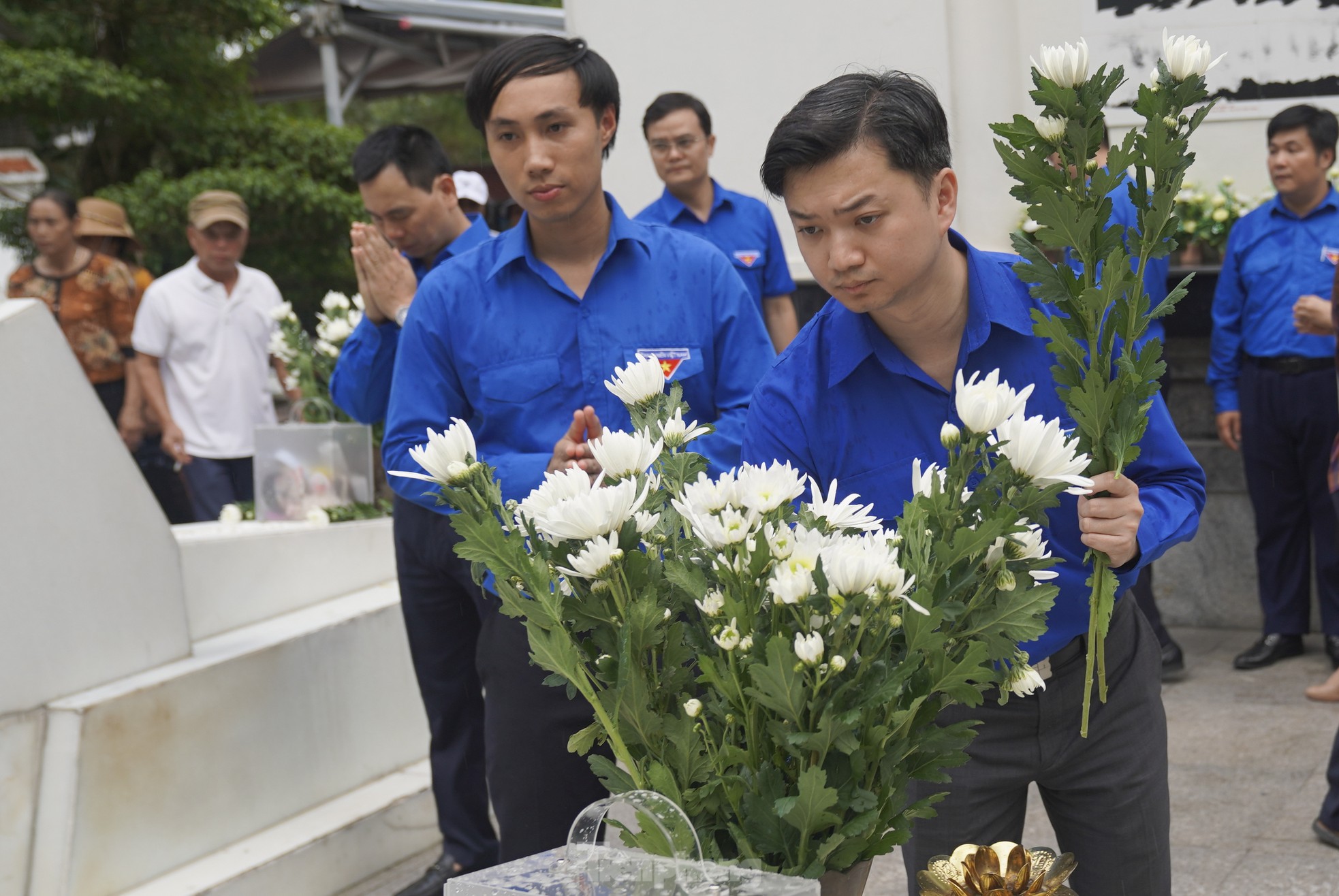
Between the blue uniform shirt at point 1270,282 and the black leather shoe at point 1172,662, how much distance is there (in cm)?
112

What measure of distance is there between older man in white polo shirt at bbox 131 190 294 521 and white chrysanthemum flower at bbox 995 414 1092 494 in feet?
18.8

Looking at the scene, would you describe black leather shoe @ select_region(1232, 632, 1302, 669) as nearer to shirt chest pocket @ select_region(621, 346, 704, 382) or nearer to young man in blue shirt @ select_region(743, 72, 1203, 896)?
shirt chest pocket @ select_region(621, 346, 704, 382)

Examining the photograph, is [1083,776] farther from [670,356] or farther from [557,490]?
[670,356]

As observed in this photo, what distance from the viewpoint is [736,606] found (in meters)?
1.36

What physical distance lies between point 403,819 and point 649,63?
4.59 m

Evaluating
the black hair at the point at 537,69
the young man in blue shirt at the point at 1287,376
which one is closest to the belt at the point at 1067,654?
the black hair at the point at 537,69

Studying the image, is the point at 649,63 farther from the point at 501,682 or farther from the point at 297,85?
the point at 297,85

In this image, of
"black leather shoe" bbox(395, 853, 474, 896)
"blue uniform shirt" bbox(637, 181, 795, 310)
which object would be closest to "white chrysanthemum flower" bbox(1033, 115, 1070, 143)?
"black leather shoe" bbox(395, 853, 474, 896)

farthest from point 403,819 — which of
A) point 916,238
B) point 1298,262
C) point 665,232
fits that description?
point 1298,262

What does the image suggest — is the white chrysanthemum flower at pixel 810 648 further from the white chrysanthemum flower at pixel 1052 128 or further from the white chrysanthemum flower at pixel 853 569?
the white chrysanthemum flower at pixel 1052 128

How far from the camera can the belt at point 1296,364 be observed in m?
5.77

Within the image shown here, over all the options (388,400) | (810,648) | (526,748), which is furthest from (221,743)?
(810,648)

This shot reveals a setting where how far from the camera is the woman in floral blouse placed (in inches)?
273

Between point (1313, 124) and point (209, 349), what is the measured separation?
196 inches
